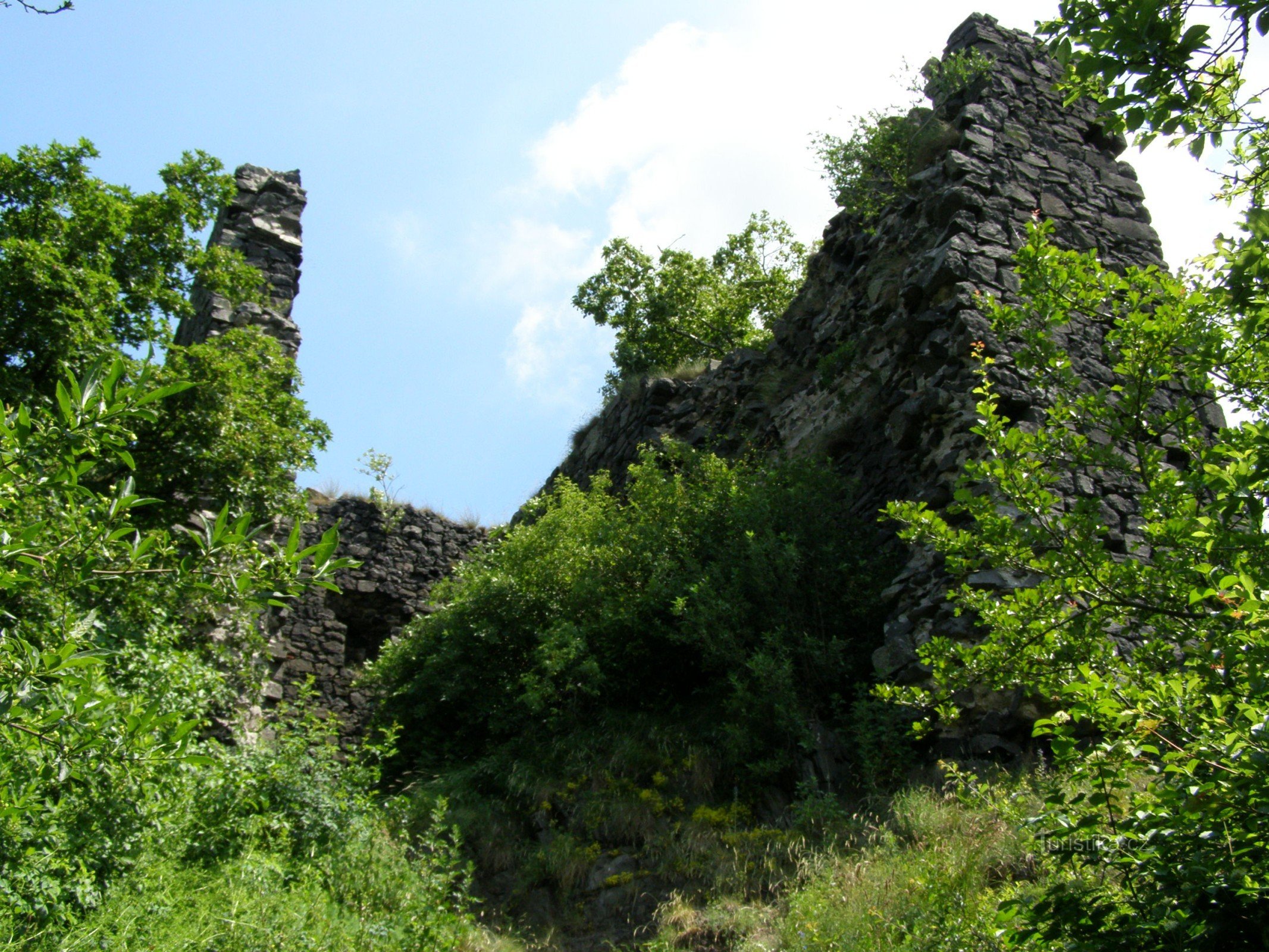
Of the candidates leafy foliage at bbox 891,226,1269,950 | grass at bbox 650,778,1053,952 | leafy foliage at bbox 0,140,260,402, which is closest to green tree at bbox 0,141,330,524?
leafy foliage at bbox 0,140,260,402

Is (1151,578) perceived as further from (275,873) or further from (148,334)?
Answer: (148,334)

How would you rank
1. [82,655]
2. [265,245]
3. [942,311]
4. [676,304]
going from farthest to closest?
[676,304]
[265,245]
[942,311]
[82,655]

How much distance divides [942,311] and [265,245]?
8.20m

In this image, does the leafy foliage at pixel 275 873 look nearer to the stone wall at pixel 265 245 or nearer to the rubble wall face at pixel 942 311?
the rubble wall face at pixel 942 311

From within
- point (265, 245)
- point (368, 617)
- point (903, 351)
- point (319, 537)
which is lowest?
point (368, 617)

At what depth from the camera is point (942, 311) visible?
7.75m

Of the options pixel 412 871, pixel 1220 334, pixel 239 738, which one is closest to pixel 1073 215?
pixel 1220 334

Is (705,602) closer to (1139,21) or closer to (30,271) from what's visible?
(1139,21)

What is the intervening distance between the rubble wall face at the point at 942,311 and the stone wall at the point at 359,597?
497cm

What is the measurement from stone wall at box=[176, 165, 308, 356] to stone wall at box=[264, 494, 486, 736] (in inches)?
95.7

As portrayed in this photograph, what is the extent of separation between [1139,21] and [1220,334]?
4.70ft

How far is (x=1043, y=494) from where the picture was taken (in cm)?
362

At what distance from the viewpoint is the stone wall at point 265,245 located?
10.4 m

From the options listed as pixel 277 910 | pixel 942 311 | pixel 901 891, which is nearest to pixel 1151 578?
pixel 901 891
